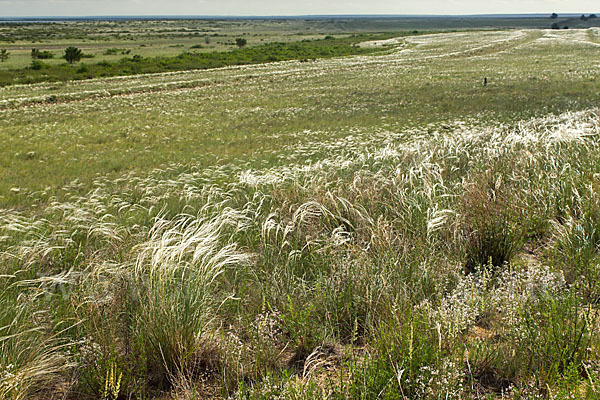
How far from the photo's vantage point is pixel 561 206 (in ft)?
19.2

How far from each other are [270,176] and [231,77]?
34.2 metres

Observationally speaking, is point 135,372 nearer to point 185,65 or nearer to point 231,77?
point 231,77

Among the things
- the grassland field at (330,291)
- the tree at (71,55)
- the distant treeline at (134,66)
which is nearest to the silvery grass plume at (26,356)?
the grassland field at (330,291)

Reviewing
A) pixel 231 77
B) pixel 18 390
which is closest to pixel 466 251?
pixel 18 390

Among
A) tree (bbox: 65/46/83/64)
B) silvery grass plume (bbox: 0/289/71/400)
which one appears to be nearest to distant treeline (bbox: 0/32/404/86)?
tree (bbox: 65/46/83/64)

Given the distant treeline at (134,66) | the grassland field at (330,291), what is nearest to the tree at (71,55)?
the distant treeline at (134,66)

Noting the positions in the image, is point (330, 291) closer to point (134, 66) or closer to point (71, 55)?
point (134, 66)

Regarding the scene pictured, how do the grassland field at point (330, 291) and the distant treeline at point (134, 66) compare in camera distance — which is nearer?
the grassland field at point (330, 291)

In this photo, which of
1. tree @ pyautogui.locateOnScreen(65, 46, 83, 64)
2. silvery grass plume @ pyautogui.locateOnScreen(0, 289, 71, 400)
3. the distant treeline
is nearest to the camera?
silvery grass plume @ pyautogui.locateOnScreen(0, 289, 71, 400)

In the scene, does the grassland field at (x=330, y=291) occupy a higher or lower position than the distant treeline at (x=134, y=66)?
lower

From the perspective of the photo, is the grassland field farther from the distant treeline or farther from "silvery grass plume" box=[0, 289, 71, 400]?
the distant treeline

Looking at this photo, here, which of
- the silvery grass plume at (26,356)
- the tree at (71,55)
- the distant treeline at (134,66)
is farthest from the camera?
the tree at (71,55)

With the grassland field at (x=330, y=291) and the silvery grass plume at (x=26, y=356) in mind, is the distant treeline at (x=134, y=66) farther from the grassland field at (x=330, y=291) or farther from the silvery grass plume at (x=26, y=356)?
the silvery grass plume at (x=26, y=356)

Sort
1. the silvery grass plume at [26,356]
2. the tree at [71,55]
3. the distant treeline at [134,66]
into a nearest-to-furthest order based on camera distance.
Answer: the silvery grass plume at [26,356] → the distant treeline at [134,66] → the tree at [71,55]
